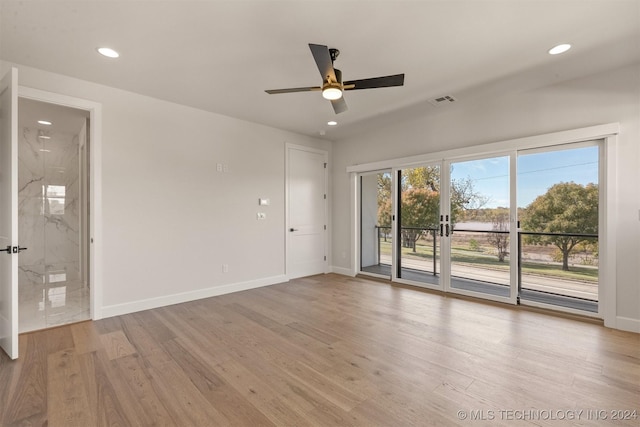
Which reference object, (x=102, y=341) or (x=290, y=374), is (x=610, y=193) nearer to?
(x=290, y=374)

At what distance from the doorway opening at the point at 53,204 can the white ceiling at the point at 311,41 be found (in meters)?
2.20

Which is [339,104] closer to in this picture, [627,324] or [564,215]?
[564,215]

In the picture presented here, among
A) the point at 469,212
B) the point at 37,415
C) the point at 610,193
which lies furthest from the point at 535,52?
the point at 37,415

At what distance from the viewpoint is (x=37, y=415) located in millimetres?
1805

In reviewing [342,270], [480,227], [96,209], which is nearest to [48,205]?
[96,209]

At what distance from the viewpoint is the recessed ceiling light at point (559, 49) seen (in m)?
2.67

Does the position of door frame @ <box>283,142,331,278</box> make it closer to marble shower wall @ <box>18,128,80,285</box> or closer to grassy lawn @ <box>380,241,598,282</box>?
grassy lawn @ <box>380,241,598,282</box>

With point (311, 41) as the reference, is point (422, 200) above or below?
below

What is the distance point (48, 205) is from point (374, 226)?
656 cm

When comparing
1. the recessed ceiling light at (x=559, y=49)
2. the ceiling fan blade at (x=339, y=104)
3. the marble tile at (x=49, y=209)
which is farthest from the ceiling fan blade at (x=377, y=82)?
the marble tile at (x=49, y=209)

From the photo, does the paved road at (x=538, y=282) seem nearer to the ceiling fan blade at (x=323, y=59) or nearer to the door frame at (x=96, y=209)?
the ceiling fan blade at (x=323, y=59)

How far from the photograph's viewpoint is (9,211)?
2.46m

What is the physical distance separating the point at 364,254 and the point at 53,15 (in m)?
5.35

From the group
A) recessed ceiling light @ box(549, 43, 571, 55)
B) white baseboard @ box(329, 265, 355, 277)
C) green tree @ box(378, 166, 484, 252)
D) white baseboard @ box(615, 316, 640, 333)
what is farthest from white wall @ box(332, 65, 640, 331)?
white baseboard @ box(329, 265, 355, 277)
